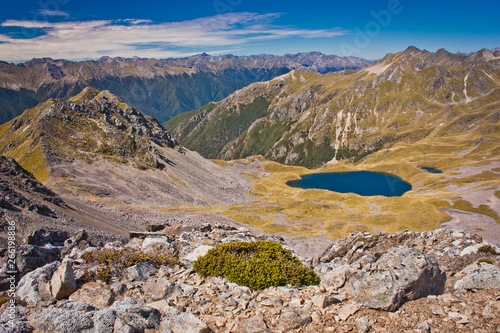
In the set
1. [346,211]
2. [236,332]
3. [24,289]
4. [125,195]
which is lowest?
[346,211]

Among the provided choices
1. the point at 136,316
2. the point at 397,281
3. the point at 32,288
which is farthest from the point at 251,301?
the point at 32,288

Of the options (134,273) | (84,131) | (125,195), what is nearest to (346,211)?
(125,195)

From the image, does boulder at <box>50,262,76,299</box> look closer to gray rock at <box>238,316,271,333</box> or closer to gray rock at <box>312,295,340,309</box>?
gray rock at <box>238,316,271,333</box>

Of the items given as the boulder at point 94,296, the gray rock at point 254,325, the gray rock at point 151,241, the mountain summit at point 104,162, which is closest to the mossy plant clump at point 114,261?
the boulder at point 94,296

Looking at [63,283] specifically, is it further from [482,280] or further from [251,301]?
[482,280]

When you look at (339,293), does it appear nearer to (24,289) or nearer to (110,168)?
(24,289)
